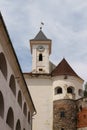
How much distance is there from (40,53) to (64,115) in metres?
12.3

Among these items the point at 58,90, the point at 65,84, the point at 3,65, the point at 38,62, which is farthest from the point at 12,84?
the point at 38,62

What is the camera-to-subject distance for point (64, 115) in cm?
5022

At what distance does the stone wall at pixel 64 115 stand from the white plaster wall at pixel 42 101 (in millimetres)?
1044

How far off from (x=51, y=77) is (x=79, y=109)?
6581 millimetres

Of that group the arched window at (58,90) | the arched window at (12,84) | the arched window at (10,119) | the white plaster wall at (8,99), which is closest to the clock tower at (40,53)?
the arched window at (58,90)

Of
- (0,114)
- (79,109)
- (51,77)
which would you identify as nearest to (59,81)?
(51,77)

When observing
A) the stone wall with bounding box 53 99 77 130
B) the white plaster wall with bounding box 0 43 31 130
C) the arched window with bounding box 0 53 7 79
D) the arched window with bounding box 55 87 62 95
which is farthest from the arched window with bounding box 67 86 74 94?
the arched window with bounding box 0 53 7 79

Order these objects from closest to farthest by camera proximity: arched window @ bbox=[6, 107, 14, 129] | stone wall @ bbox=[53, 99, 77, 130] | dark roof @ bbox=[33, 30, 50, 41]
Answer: arched window @ bbox=[6, 107, 14, 129] → stone wall @ bbox=[53, 99, 77, 130] → dark roof @ bbox=[33, 30, 50, 41]

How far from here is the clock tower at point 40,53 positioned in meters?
56.7

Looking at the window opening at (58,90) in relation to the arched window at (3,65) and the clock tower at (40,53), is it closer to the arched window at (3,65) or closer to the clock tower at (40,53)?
the clock tower at (40,53)

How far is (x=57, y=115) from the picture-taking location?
50375 mm

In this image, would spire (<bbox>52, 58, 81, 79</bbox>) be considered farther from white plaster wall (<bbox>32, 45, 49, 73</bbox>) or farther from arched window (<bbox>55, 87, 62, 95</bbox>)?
white plaster wall (<bbox>32, 45, 49, 73</bbox>)

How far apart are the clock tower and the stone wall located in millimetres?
7782

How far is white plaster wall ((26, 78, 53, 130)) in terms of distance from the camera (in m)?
50.7
